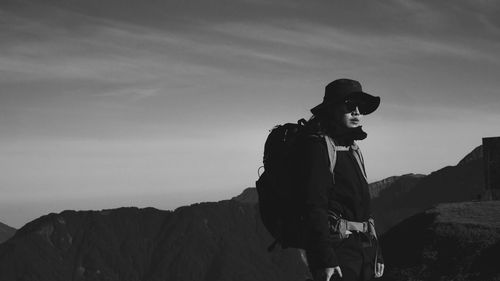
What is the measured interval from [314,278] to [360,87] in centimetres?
146

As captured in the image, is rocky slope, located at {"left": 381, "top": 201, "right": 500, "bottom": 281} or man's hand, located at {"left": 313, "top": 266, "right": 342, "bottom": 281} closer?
man's hand, located at {"left": 313, "top": 266, "right": 342, "bottom": 281}

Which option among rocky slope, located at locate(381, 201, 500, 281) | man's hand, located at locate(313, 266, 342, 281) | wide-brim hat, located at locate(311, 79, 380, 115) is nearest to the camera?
man's hand, located at locate(313, 266, 342, 281)

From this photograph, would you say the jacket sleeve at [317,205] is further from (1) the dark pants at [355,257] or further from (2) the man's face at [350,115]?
(2) the man's face at [350,115]

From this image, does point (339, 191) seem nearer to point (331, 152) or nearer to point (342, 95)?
point (331, 152)

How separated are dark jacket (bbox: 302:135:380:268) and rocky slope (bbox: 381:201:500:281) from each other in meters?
36.5

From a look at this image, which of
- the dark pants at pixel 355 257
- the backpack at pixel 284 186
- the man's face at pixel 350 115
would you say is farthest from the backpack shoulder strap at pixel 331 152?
the dark pants at pixel 355 257

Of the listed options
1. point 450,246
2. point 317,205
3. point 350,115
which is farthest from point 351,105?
point 450,246

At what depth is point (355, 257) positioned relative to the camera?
5.22 meters

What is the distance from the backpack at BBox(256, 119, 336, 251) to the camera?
201 inches

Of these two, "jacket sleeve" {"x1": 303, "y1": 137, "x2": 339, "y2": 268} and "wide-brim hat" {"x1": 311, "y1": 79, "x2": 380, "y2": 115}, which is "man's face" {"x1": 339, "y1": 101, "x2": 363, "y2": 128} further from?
"jacket sleeve" {"x1": 303, "y1": 137, "x2": 339, "y2": 268}

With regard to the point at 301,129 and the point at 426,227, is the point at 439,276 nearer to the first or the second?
the point at 426,227

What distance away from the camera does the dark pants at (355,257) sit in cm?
511

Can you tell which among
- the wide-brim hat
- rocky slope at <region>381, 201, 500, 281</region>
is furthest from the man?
rocky slope at <region>381, 201, 500, 281</region>

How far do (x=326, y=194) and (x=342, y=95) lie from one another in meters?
0.77
